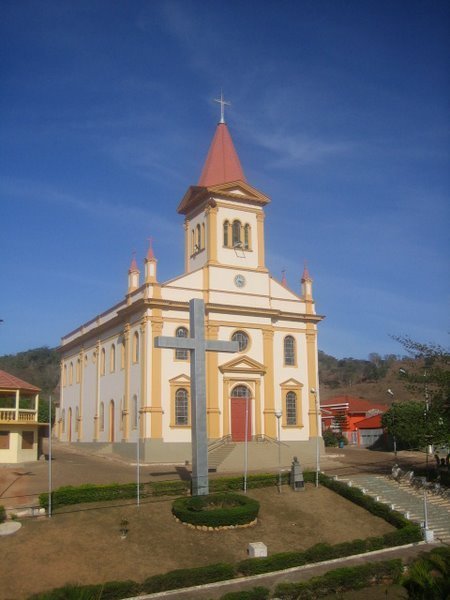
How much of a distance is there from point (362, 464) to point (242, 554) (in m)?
17.9

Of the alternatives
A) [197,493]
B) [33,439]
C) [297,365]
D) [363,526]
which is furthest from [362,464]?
[33,439]

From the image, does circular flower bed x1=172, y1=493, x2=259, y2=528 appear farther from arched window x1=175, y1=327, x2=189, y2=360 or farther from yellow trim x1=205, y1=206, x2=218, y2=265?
yellow trim x1=205, y1=206, x2=218, y2=265

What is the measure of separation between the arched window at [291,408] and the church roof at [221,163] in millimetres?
14323

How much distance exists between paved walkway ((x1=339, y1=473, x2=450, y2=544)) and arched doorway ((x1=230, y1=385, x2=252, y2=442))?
29.1ft

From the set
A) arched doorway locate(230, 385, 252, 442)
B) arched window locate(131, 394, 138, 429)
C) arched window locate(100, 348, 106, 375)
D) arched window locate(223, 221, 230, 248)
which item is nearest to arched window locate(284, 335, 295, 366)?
arched doorway locate(230, 385, 252, 442)

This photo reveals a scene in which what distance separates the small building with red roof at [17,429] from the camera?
1316 inches

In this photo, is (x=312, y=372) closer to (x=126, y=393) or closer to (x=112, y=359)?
(x=126, y=393)

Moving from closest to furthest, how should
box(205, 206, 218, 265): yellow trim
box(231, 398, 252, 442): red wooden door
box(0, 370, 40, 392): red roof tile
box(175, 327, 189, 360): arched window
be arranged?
1. box(0, 370, 40, 392): red roof tile
2. box(175, 327, 189, 360): arched window
3. box(231, 398, 252, 442): red wooden door
4. box(205, 206, 218, 265): yellow trim

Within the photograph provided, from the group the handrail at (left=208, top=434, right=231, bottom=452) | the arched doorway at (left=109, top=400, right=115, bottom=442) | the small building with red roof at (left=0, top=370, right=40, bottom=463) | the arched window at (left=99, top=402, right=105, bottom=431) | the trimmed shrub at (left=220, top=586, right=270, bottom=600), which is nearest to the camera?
the trimmed shrub at (left=220, top=586, right=270, bottom=600)

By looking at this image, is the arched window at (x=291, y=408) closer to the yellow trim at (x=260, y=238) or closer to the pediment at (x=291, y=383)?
the pediment at (x=291, y=383)

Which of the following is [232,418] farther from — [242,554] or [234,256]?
[242,554]

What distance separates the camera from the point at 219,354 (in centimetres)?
3884

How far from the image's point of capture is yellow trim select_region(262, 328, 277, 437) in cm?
3938

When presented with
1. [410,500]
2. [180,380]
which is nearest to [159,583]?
[410,500]
